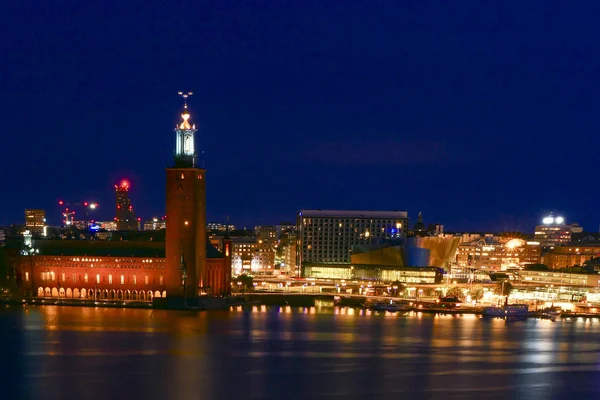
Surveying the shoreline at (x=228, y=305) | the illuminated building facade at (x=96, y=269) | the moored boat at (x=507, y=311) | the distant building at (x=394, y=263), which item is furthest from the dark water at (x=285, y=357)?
the distant building at (x=394, y=263)

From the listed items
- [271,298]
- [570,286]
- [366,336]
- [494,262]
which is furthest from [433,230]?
[366,336]

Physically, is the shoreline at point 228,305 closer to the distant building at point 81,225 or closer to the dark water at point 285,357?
the dark water at point 285,357

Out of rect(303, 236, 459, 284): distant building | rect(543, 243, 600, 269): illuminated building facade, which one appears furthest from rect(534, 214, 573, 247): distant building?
rect(303, 236, 459, 284): distant building

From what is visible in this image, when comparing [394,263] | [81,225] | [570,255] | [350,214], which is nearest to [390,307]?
[394,263]

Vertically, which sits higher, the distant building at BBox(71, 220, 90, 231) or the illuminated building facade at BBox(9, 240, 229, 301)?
the distant building at BBox(71, 220, 90, 231)

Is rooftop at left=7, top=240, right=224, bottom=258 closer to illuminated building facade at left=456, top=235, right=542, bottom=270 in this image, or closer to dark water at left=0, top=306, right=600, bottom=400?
dark water at left=0, top=306, right=600, bottom=400

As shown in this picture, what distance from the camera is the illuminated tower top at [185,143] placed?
39966 mm

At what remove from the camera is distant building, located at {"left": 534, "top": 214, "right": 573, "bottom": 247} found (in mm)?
94750

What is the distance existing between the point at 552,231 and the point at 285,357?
7311 centimetres

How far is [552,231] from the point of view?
96625 millimetres

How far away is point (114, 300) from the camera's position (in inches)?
1609

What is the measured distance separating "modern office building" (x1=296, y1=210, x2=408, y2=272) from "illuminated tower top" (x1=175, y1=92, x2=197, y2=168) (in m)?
22.4

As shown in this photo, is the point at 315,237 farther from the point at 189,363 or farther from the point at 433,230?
the point at 189,363

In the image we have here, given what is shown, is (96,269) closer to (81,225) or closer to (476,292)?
(476,292)
